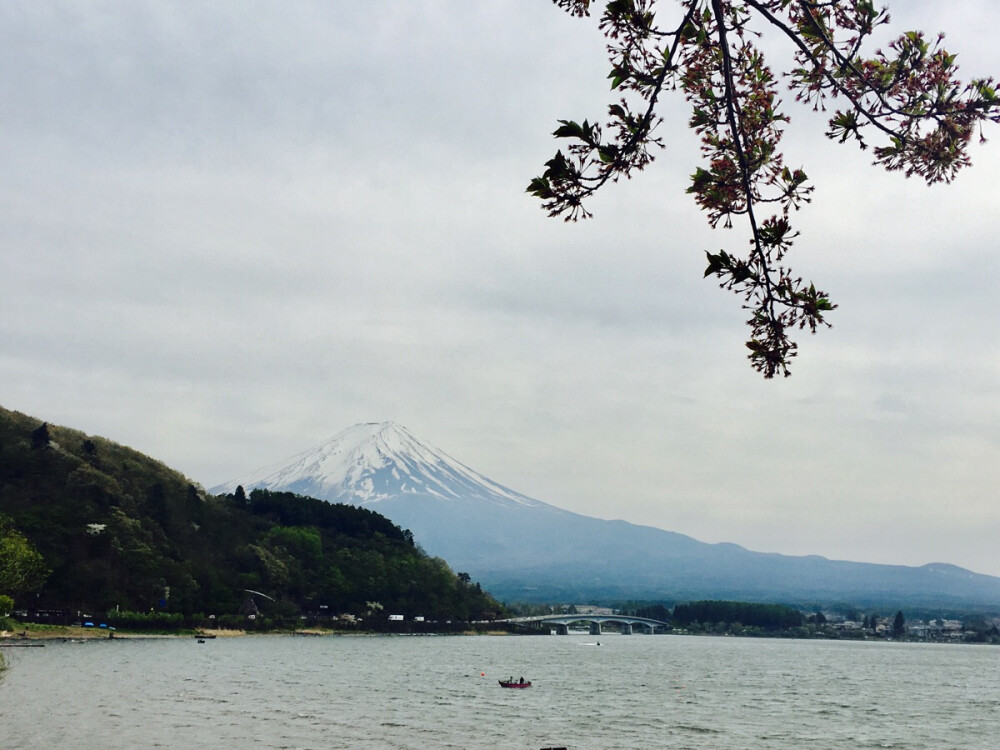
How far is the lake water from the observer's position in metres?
62.9

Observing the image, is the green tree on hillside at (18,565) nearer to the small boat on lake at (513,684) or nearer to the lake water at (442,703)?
the lake water at (442,703)

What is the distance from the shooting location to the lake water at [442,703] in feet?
206

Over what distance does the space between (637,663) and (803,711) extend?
7157cm

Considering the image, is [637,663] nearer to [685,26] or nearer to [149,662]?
[149,662]

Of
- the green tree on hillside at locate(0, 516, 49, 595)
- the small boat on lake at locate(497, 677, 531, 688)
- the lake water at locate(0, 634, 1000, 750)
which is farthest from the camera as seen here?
the green tree on hillside at locate(0, 516, 49, 595)

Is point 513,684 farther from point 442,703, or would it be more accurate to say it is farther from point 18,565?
point 18,565

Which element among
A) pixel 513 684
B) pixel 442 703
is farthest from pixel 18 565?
pixel 442 703

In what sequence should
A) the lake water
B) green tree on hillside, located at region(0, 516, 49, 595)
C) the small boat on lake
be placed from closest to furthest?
the lake water, the small boat on lake, green tree on hillside, located at region(0, 516, 49, 595)

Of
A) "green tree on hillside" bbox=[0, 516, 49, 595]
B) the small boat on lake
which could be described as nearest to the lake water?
the small boat on lake

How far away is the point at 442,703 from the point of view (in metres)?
86.0

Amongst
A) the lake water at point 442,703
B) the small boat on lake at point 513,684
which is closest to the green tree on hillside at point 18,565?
the lake water at point 442,703

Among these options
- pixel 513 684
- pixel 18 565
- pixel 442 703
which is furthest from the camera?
pixel 18 565

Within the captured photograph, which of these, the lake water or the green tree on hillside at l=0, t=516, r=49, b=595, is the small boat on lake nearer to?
the lake water

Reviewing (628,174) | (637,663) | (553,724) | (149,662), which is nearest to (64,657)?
(149,662)
